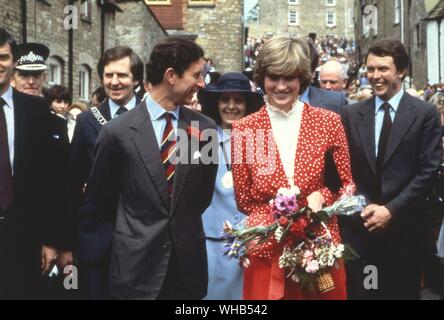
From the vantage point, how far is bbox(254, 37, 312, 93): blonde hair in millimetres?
4082

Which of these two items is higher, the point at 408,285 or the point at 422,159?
the point at 422,159

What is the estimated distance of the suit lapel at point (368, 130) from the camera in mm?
5398

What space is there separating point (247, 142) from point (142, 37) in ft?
75.7

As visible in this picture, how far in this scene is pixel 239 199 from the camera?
428 centimetres

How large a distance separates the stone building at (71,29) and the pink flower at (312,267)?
1174 cm

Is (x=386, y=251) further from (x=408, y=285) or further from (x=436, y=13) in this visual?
(x=436, y=13)

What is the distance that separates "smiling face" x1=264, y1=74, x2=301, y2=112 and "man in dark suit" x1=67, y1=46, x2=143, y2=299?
1.32m

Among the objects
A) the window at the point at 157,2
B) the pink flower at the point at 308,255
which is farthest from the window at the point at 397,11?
the pink flower at the point at 308,255

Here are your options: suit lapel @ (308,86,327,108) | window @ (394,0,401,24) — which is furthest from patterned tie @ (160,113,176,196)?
window @ (394,0,401,24)

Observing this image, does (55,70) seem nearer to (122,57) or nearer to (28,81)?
(28,81)

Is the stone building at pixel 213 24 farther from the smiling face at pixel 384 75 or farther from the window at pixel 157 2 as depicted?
the smiling face at pixel 384 75

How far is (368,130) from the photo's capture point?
216 inches

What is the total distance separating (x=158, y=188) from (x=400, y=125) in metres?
2.26
